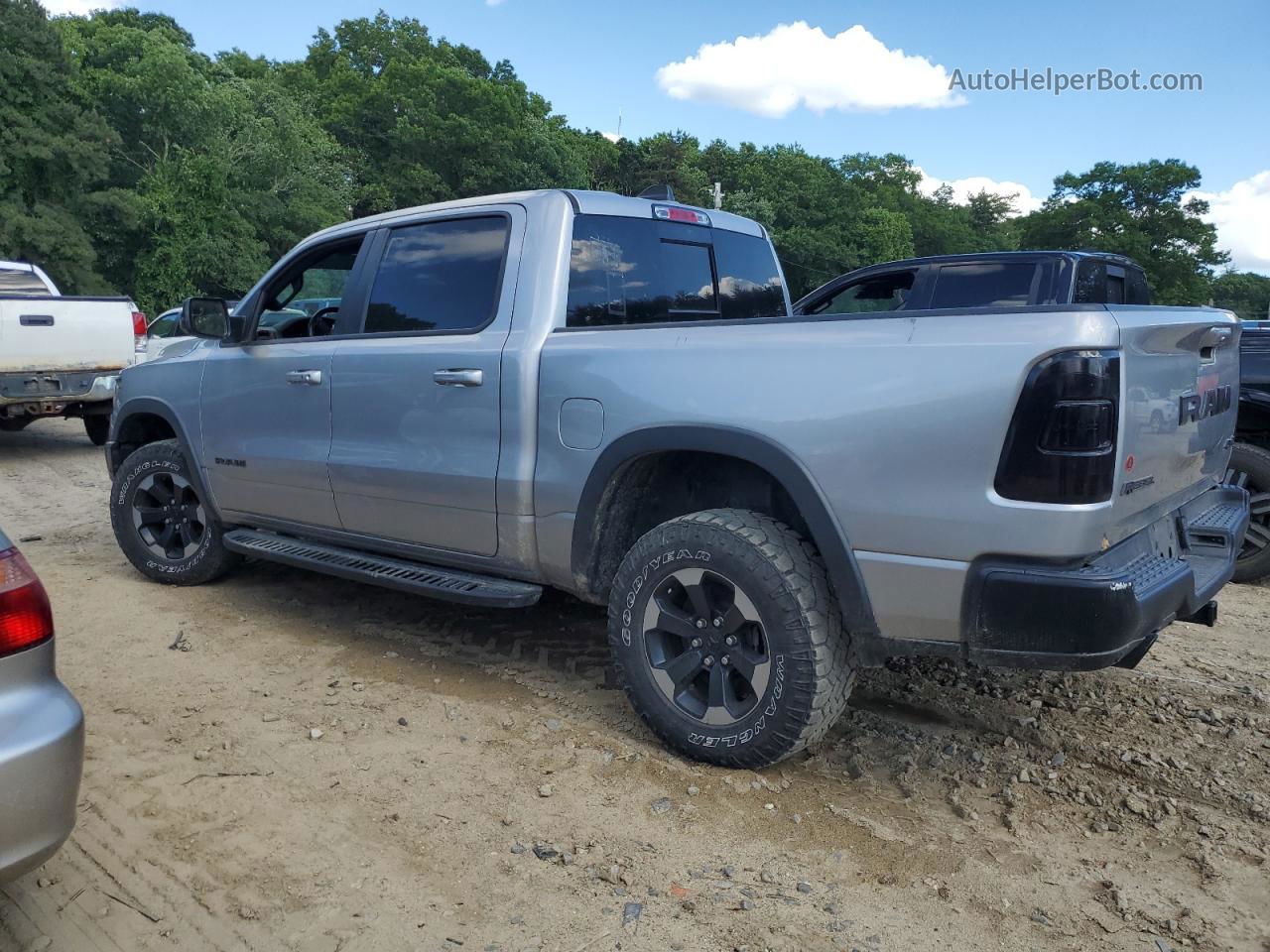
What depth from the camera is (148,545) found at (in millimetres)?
5301

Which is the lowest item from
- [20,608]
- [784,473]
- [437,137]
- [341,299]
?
[20,608]

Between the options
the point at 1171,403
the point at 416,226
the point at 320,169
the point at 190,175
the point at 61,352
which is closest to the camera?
the point at 1171,403

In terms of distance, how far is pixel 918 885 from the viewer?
2.57 m

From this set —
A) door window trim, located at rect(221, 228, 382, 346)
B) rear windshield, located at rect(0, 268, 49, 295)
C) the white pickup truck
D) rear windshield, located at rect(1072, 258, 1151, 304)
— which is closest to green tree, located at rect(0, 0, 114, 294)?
rear windshield, located at rect(0, 268, 49, 295)

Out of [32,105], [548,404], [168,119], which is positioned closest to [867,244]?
[168,119]

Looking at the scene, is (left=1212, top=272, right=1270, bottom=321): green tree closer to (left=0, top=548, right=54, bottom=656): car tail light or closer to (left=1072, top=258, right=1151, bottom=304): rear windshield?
(left=1072, top=258, right=1151, bottom=304): rear windshield

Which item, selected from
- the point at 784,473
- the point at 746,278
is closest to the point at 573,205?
the point at 746,278

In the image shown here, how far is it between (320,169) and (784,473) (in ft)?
131

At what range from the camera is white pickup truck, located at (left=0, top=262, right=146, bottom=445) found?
896 cm

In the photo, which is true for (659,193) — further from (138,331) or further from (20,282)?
(20,282)

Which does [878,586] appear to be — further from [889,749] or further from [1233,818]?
[1233,818]

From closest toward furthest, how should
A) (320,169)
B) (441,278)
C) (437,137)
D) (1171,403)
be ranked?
(1171,403)
(441,278)
(320,169)
(437,137)

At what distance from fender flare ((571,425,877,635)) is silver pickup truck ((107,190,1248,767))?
0.01 metres

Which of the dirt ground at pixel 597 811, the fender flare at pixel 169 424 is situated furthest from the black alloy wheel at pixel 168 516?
the dirt ground at pixel 597 811
